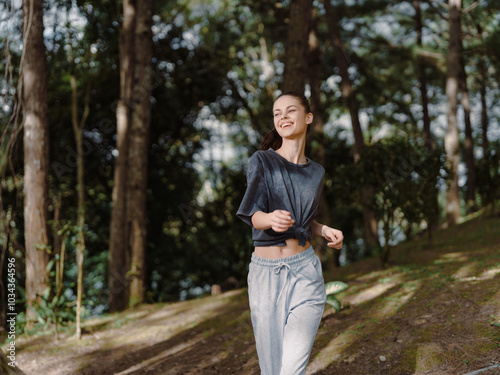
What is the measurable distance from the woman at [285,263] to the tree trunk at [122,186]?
6.06m

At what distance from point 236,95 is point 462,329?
1211cm

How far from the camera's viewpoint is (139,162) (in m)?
8.26

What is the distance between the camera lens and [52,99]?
11758 millimetres

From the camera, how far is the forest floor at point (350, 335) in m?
3.66

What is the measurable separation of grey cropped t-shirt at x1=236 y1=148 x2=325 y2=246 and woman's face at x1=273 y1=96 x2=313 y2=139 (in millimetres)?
149

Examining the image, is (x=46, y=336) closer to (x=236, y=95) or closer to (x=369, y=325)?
(x=369, y=325)

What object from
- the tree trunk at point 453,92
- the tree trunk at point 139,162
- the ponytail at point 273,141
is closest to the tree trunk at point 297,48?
the tree trunk at point 139,162

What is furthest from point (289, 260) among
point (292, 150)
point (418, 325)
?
point (418, 325)

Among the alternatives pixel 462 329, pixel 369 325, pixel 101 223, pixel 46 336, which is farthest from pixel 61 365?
pixel 101 223

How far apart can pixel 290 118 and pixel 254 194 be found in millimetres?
489

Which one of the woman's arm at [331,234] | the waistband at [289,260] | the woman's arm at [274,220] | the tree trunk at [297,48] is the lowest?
the waistband at [289,260]

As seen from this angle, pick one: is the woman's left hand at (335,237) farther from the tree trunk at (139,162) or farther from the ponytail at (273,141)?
the tree trunk at (139,162)

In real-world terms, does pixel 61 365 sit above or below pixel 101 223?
below

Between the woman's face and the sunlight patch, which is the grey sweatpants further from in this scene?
the sunlight patch
